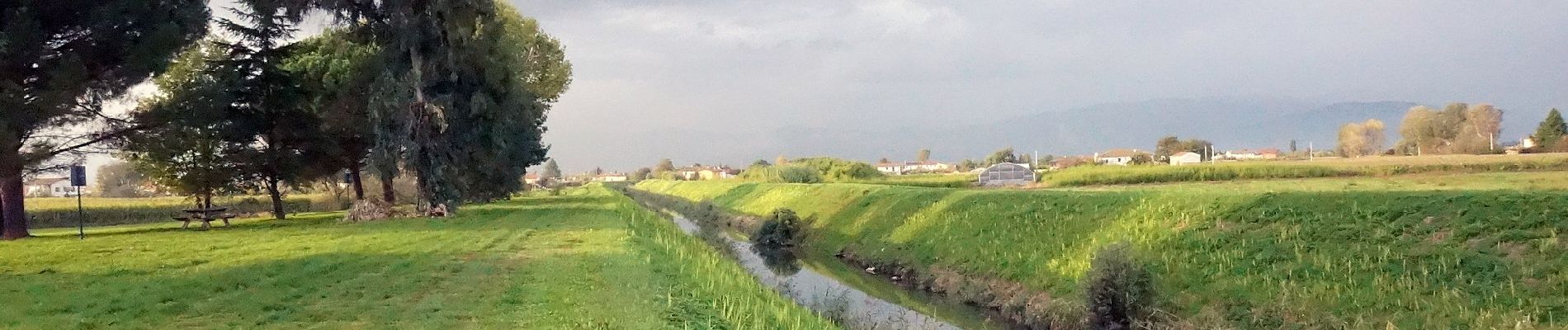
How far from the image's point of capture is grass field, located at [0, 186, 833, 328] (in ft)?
30.1

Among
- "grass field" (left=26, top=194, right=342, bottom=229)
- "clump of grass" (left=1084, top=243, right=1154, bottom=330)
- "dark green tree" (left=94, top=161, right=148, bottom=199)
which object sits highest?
"dark green tree" (left=94, top=161, right=148, bottom=199)

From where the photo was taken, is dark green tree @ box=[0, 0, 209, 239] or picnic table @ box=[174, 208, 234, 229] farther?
picnic table @ box=[174, 208, 234, 229]

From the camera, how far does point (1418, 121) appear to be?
86125 millimetres

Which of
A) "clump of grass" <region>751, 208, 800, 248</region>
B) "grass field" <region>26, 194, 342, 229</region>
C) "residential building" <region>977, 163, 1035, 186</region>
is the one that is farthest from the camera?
"residential building" <region>977, 163, 1035, 186</region>

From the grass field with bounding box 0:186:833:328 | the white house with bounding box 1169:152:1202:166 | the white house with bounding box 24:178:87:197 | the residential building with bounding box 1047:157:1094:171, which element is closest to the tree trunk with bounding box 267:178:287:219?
the grass field with bounding box 0:186:833:328

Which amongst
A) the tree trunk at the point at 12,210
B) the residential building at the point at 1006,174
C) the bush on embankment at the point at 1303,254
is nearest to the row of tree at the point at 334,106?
the tree trunk at the point at 12,210

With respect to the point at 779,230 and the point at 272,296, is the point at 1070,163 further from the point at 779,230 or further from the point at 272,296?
the point at 272,296

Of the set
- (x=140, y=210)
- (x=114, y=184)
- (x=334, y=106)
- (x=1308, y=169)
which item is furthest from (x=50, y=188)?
(x=1308, y=169)

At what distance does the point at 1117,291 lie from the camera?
14.1m

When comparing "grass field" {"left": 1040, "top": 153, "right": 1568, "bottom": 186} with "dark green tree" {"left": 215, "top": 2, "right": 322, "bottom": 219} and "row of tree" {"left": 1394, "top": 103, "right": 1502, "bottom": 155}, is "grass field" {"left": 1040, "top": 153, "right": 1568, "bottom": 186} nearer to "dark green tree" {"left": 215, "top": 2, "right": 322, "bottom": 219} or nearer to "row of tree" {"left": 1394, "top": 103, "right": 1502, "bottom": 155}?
"row of tree" {"left": 1394, "top": 103, "right": 1502, "bottom": 155}

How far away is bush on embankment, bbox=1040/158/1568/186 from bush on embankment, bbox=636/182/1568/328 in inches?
1002

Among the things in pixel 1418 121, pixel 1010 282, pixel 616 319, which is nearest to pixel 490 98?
pixel 1010 282

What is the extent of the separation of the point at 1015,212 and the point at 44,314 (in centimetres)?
2086

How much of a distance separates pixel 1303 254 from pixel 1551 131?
6104cm
